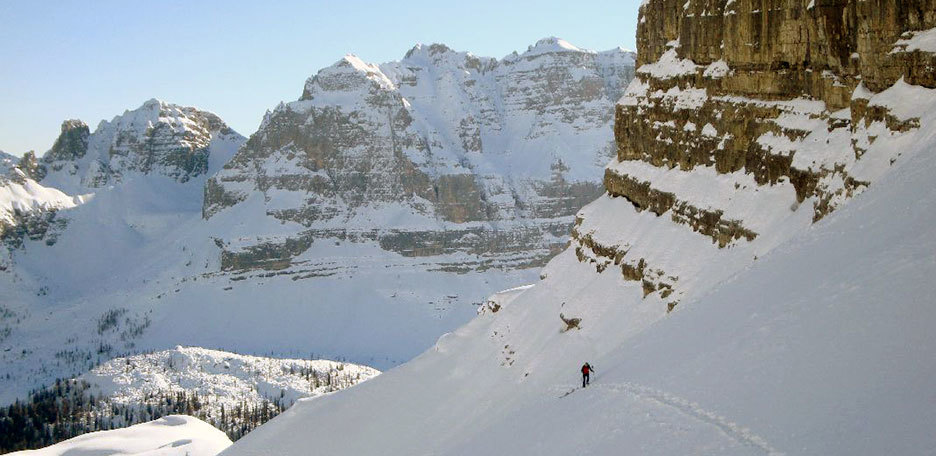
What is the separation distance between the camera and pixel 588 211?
2869 inches

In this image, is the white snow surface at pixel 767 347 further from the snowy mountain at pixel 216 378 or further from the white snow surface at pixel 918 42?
the snowy mountain at pixel 216 378

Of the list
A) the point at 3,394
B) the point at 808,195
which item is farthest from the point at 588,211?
the point at 3,394

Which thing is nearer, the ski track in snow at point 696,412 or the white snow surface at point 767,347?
the white snow surface at point 767,347

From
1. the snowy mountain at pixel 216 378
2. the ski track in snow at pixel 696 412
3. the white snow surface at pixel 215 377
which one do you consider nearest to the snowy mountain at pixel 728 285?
the ski track in snow at pixel 696 412

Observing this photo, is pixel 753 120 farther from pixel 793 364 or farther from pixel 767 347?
pixel 793 364

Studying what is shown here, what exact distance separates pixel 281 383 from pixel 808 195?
133 m

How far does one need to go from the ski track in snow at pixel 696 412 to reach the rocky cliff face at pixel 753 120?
1301 centimetres

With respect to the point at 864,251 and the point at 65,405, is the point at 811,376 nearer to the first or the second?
the point at 864,251

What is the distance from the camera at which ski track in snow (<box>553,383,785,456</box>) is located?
2037 centimetres

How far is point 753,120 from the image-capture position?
49.1 meters

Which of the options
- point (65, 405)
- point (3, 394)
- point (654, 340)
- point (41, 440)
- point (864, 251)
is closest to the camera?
point (864, 251)

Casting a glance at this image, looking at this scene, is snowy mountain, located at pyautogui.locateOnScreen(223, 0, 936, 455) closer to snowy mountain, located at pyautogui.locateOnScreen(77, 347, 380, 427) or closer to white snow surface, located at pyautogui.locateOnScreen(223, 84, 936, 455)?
white snow surface, located at pyautogui.locateOnScreen(223, 84, 936, 455)

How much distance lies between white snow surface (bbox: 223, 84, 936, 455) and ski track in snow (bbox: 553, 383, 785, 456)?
6 cm

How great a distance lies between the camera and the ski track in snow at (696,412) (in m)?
20.4
